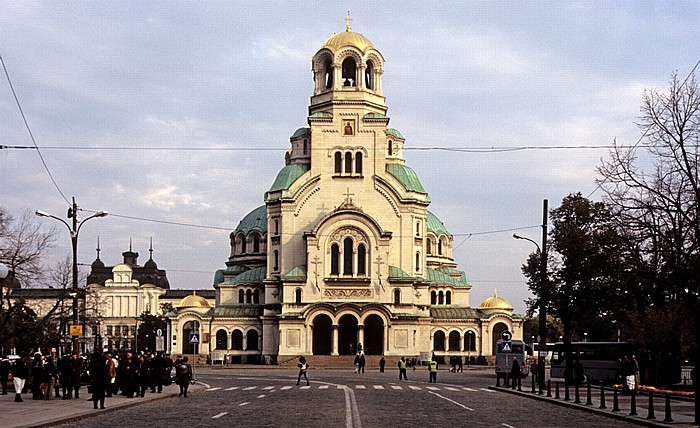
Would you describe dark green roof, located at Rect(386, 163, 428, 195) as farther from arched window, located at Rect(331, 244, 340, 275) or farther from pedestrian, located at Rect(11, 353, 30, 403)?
pedestrian, located at Rect(11, 353, 30, 403)

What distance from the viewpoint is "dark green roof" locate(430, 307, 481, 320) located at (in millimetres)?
99938

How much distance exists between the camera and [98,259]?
187875 millimetres

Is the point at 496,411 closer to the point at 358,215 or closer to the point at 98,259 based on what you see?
the point at 358,215

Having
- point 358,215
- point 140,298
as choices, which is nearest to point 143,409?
point 358,215

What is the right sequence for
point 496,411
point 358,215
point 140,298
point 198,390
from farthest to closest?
1. point 140,298
2. point 358,215
3. point 198,390
4. point 496,411

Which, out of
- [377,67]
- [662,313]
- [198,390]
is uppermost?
[377,67]

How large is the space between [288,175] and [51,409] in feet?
236

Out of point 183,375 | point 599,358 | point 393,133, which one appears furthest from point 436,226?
point 183,375

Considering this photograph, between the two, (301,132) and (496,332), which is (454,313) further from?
(301,132)

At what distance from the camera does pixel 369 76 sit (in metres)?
103

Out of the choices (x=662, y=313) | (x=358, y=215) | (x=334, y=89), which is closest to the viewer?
(x=662, y=313)

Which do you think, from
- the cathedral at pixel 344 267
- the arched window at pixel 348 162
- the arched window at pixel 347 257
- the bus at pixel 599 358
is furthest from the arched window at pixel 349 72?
the bus at pixel 599 358

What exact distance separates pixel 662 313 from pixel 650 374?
12.9 ft

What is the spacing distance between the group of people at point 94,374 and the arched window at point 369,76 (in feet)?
204
